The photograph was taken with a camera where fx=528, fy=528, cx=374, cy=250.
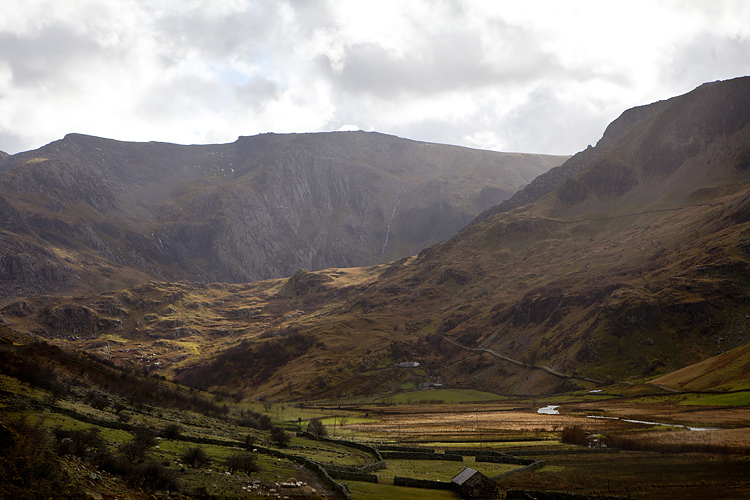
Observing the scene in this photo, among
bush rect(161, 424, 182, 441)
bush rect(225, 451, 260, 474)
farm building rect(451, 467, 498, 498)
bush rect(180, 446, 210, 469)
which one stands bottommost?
farm building rect(451, 467, 498, 498)

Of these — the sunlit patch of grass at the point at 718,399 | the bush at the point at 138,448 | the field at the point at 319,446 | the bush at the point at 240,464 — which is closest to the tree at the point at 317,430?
the field at the point at 319,446

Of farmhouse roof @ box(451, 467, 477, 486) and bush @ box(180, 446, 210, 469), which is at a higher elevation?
bush @ box(180, 446, 210, 469)

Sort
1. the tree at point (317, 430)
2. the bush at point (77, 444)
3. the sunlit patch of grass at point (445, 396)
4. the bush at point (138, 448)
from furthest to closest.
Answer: the sunlit patch of grass at point (445, 396)
the tree at point (317, 430)
the bush at point (138, 448)
the bush at point (77, 444)

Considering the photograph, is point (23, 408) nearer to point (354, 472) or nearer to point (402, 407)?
point (354, 472)

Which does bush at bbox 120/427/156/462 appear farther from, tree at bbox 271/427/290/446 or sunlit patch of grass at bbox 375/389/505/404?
sunlit patch of grass at bbox 375/389/505/404

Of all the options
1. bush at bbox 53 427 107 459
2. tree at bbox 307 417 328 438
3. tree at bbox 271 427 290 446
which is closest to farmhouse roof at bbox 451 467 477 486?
tree at bbox 271 427 290 446

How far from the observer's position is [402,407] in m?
146

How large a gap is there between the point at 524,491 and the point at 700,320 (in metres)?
124

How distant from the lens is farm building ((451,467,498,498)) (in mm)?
46000

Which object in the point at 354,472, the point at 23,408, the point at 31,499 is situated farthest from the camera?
the point at 354,472

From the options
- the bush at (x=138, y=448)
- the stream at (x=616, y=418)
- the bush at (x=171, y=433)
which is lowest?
the stream at (x=616, y=418)

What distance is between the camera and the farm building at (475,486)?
46.0 meters

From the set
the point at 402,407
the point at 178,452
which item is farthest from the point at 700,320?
the point at 178,452

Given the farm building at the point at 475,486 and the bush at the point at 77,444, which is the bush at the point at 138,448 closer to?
the bush at the point at 77,444
